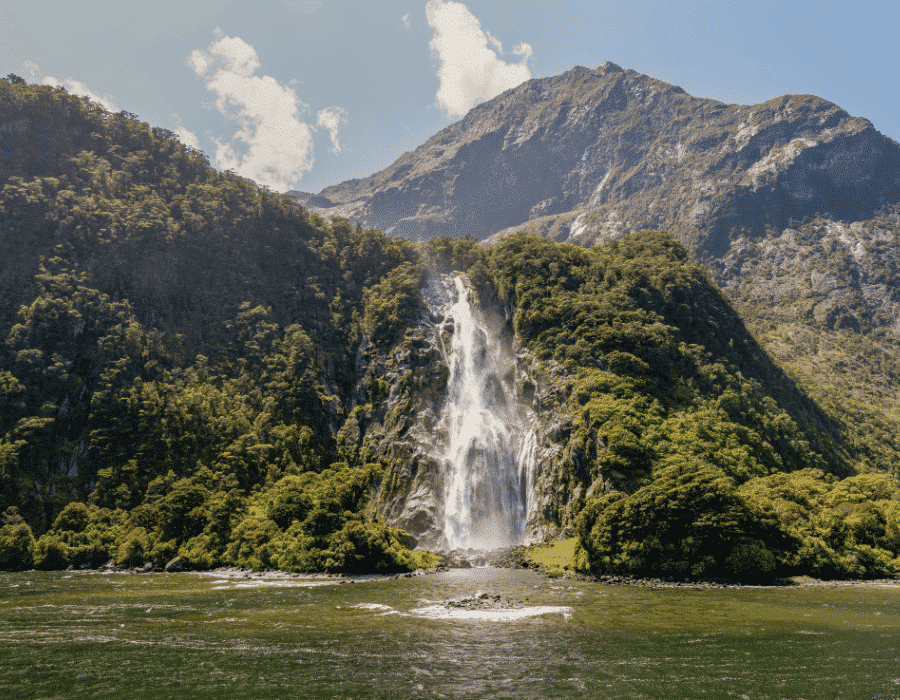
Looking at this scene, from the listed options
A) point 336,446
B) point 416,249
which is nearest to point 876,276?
point 416,249

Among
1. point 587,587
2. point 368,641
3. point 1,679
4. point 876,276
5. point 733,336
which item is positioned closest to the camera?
point 1,679

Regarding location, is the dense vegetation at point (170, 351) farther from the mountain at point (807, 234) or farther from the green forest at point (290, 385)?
the mountain at point (807, 234)

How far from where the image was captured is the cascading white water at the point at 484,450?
65.0 metres

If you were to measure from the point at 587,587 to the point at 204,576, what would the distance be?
33.2 m

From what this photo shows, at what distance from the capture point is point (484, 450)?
71.3 meters

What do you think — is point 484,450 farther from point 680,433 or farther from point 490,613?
point 490,613

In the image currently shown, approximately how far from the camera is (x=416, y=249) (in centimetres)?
11419

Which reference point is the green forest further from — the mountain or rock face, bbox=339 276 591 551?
the mountain

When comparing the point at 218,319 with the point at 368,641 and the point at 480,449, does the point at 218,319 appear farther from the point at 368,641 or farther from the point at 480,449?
the point at 368,641

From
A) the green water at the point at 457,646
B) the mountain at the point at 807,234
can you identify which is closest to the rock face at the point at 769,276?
the mountain at the point at 807,234

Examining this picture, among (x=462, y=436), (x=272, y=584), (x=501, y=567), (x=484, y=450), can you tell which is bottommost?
(x=501, y=567)

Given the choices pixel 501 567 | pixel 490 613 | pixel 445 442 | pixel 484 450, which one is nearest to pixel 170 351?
pixel 445 442

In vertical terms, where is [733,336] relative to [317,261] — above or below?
below

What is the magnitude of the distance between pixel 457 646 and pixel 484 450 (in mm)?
47903
